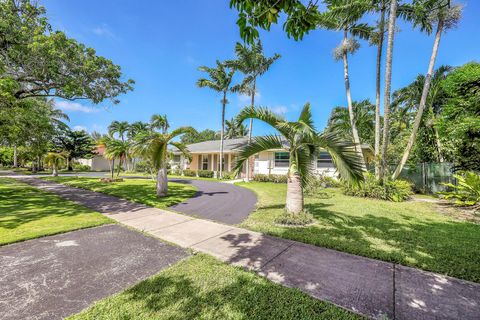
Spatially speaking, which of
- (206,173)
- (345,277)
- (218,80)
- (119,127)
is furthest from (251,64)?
(119,127)

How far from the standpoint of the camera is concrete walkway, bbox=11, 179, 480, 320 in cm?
233

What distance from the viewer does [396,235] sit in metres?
4.79

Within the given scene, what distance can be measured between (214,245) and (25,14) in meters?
12.1

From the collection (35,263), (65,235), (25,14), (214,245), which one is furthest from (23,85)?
(214,245)

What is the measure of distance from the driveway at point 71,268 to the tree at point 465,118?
6.09 meters

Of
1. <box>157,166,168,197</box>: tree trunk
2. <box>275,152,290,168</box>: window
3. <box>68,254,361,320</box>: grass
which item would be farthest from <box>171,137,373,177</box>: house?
<box>68,254,361,320</box>: grass

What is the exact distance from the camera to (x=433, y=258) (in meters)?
3.54

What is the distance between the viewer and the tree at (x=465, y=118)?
3.62m

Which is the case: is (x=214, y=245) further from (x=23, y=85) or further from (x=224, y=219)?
(x=23, y=85)

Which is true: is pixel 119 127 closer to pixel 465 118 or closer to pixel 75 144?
pixel 75 144

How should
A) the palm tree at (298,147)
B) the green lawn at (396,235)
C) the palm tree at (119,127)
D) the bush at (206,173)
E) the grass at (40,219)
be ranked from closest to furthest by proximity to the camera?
1. the green lawn at (396,235)
2. the grass at (40,219)
3. the palm tree at (298,147)
4. the bush at (206,173)
5. the palm tree at (119,127)

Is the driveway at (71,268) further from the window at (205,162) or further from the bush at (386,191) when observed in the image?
the window at (205,162)

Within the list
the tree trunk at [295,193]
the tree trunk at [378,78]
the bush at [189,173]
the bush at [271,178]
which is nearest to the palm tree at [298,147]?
the tree trunk at [295,193]

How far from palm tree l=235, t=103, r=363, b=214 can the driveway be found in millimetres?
3377
